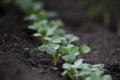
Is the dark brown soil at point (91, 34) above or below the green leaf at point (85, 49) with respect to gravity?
above

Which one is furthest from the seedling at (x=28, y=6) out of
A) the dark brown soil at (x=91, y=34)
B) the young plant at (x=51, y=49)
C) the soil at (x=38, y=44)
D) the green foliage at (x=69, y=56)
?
the young plant at (x=51, y=49)

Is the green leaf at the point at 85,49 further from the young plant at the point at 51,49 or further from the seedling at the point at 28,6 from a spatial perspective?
the seedling at the point at 28,6

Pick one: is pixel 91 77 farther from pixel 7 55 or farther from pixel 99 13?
pixel 99 13

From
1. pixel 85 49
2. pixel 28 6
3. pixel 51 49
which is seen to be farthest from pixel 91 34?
pixel 51 49

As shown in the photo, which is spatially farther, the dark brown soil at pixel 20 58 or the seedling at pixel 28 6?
the seedling at pixel 28 6

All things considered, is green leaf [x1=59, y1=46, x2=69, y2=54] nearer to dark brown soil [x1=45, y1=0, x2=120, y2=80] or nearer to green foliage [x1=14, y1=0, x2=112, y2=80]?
green foliage [x1=14, y1=0, x2=112, y2=80]

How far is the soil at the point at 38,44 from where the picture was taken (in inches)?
68.8

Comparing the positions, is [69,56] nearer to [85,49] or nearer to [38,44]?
[85,49]

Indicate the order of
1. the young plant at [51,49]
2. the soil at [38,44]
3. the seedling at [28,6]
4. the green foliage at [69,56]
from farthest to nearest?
the seedling at [28,6], the young plant at [51,49], the soil at [38,44], the green foliage at [69,56]

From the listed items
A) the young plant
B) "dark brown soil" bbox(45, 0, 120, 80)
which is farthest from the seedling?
the young plant

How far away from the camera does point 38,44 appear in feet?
8.16

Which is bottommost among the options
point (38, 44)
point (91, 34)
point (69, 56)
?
point (69, 56)

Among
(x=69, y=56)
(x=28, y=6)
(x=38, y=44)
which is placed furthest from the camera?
(x=28, y=6)

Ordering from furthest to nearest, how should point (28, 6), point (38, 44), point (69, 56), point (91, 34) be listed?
point (28, 6)
point (91, 34)
point (38, 44)
point (69, 56)
